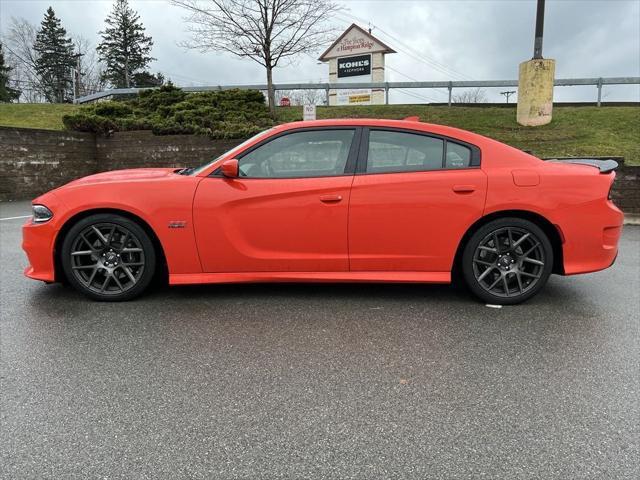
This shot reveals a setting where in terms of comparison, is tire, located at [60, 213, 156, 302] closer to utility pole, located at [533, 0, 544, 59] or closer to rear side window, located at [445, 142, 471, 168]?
rear side window, located at [445, 142, 471, 168]

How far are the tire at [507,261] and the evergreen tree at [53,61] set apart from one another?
5926 centimetres

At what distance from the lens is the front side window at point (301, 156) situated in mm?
3941

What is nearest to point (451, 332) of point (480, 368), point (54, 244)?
point (480, 368)

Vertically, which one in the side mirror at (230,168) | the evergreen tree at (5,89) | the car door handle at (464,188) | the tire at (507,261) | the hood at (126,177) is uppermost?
the evergreen tree at (5,89)

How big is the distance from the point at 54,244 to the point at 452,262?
3.29 metres

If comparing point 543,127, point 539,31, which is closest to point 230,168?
point 539,31

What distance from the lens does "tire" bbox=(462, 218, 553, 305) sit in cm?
390

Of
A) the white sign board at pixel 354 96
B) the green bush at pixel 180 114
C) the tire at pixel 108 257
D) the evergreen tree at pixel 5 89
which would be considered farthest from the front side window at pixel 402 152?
the evergreen tree at pixel 5 89

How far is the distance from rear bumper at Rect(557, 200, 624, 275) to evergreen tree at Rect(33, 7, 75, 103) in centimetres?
5962

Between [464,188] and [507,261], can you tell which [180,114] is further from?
[507,261]

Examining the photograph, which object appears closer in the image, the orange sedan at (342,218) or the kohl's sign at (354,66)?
the orange sedan at (342,218)

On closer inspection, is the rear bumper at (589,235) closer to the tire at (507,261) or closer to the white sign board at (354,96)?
the tire at (507,261)

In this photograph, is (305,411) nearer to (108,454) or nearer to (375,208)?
(108,454)

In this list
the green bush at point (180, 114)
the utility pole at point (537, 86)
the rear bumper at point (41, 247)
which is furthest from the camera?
the green bush at point (180, 114)
